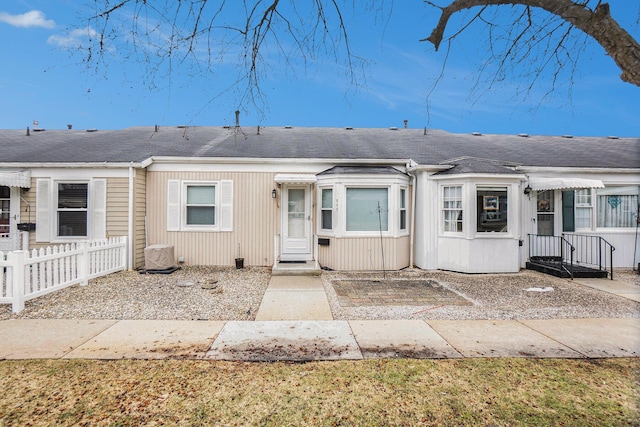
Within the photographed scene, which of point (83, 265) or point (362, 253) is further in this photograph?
point (362, 253)

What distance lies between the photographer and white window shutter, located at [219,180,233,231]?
9.96 meters

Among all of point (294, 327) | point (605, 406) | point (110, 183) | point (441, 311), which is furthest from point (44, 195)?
point (605, 406)

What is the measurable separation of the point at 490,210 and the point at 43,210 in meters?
13.2

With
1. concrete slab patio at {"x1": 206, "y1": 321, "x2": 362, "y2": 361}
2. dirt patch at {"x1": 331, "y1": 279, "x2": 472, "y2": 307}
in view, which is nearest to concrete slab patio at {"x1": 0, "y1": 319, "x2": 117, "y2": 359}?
concrete slab patio at {"x1": 206, "y1": 321, "x2": 362, "y2": 361}

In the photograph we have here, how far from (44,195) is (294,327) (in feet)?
30.6

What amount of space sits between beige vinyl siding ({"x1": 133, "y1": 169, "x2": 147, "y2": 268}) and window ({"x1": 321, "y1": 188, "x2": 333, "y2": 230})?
18.3ft

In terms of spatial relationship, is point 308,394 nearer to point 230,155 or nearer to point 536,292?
point 536,292

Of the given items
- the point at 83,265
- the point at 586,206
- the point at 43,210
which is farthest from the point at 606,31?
the point at 43,210

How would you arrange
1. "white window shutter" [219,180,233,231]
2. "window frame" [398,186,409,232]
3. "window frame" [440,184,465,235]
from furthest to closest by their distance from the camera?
"white window shutter" [219,180,233,231], "window frame" [398,186,409,232], "window frame" [440,184,465,235]

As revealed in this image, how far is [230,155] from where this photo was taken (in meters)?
10.1

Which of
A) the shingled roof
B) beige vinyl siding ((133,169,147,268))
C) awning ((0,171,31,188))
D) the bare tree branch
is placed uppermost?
the shingled roof

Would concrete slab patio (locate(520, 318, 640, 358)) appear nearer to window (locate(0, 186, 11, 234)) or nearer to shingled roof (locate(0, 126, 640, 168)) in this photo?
shingled roof (locate(0, 126, 640, 168))

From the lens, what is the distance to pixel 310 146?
1148 centimetres

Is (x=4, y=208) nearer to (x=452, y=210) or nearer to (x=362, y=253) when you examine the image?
(x=362, y=253)
